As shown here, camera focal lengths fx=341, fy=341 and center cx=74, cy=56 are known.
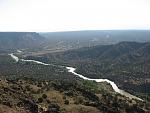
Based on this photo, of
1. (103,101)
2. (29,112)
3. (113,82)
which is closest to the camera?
(29,112)

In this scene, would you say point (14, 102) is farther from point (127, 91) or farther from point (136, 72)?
point (136, 72)

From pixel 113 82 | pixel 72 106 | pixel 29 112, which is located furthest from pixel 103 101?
pixel 113 82

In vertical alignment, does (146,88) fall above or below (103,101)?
below

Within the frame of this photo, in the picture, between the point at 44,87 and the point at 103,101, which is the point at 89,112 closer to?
the point at 103,101

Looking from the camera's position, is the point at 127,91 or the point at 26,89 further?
the point at 127,91

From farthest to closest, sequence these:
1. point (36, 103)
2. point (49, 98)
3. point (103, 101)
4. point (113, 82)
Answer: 1. point (113, 82)
2. point (103, 101)
3. point (49, 98)
4. point (36, 103)

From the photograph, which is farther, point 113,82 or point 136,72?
point 136,72

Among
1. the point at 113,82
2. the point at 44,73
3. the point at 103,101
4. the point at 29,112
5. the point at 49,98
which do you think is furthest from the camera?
the point at 44,73

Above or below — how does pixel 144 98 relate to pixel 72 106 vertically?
below

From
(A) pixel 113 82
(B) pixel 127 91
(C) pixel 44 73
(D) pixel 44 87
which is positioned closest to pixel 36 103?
(D) pixel 44 87
